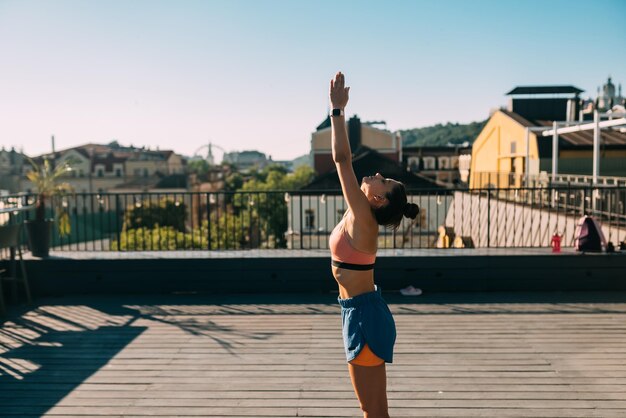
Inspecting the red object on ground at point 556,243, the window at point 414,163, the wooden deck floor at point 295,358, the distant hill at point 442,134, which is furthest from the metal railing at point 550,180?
the distant hill at point 442,134

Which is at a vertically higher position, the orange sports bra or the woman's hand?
the woman's hand

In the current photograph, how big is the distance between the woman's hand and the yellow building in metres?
14.3

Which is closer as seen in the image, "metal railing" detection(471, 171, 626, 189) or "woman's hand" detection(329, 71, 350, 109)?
"woman's hand" detection(329, 71, 350, 109)

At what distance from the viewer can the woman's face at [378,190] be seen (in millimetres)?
2332

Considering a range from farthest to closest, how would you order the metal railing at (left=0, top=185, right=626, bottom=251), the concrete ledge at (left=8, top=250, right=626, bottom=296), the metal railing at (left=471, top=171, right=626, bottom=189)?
the metal railing at (left=471, top=171, right=626, bottom=189) < the metal railing at (left=0, top=185, right=626, bottom=251) < the concrete ledge at (left=8, top=250, right=626, bottom=296)

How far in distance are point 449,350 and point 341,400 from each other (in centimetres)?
146

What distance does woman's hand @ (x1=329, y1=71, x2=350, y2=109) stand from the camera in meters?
2.38

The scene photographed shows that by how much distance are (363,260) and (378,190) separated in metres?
0.33

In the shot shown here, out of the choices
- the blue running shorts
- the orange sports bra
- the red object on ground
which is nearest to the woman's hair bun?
the orange sports bra

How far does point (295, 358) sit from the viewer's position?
4.48 meters

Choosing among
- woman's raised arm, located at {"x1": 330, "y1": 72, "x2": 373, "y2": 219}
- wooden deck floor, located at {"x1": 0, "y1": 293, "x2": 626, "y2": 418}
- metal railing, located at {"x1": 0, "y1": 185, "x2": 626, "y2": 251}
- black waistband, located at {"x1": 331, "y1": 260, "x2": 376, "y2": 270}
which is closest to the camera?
woman's raised arm, located at {"x1": 330, "y1": 72, "x2": 373, "y2": 219}

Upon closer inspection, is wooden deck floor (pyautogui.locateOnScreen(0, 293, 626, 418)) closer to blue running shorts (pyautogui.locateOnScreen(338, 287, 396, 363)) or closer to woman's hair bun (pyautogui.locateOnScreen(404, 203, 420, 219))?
blue running shorts (pyautogui.locateOnScreen(338, 287, 396, 363))

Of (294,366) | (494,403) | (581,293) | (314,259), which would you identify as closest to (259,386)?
(294,366)

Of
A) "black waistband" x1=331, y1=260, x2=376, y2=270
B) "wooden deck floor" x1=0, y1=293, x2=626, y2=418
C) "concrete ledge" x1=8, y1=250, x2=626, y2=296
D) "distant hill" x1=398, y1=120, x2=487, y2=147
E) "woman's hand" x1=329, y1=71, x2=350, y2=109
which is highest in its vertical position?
"distant hill" x1=398, y1=120, x2=487, y2=147
